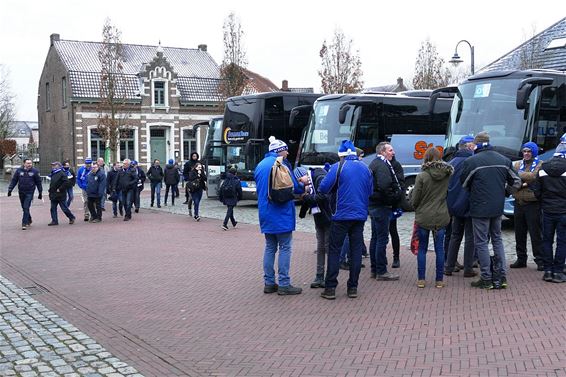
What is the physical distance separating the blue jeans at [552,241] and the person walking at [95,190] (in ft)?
41.0

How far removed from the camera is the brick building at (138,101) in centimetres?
4288

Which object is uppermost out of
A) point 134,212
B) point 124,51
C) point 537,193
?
point 124,51

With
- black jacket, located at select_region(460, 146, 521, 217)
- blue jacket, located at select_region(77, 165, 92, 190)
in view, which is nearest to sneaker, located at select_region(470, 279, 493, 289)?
black jacket, located at select_region(460, 146, 521, 217)

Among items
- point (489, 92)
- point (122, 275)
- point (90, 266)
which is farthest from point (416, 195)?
point (489, 92)

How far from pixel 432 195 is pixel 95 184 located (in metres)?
11.7

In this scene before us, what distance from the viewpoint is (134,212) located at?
822 inches

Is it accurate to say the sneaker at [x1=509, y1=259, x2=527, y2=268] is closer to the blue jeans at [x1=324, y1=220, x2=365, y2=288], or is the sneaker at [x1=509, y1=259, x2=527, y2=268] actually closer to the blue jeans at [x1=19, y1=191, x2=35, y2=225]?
the blue jeans at [x1=324, y1=220, x2=365, y2=288]

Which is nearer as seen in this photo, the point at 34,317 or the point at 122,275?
the point at 34,317

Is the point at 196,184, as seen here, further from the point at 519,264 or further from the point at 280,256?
the point at 519,264

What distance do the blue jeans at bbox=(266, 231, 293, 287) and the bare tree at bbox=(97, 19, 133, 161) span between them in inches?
1302

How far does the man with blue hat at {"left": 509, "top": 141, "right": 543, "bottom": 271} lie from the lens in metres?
9.16

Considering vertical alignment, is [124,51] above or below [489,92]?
above

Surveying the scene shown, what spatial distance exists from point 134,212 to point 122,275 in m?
11.4

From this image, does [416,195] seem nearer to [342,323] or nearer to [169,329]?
[342,323]
